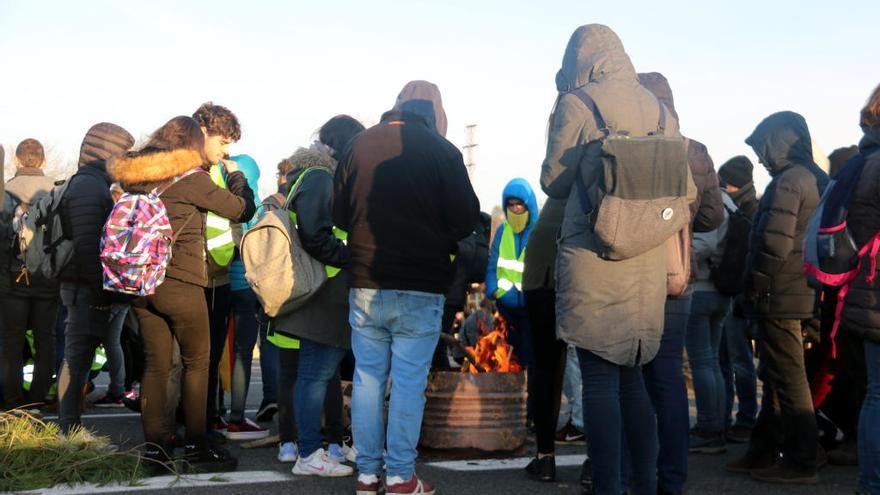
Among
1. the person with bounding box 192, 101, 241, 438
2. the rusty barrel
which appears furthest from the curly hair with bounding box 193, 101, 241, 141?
the rusty barrel

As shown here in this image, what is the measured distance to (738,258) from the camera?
7.10m

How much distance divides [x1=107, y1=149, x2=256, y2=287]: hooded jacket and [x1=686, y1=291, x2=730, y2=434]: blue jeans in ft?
10.5

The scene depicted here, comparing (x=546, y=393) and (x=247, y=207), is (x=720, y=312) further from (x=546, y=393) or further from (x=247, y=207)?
(x=247, y=207)

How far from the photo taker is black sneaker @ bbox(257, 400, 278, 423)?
26.0 ft

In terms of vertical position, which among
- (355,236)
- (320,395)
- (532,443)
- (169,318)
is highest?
(355,236)

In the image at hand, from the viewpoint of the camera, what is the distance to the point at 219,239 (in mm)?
6008

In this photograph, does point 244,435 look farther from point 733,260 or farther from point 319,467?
point 733,260

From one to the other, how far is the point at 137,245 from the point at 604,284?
236cm

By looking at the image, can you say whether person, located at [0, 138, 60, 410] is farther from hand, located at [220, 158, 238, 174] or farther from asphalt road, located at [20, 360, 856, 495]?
hand, located at [220, 158, 238, 174]

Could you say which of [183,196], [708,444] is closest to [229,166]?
[183,196]

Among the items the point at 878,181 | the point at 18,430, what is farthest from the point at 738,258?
the point at 18,430

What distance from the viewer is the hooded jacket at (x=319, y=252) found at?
557cm

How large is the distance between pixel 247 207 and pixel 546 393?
1956 millimetres

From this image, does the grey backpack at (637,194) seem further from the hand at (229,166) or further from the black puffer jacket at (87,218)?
the black puffer jacket at (87,218)
